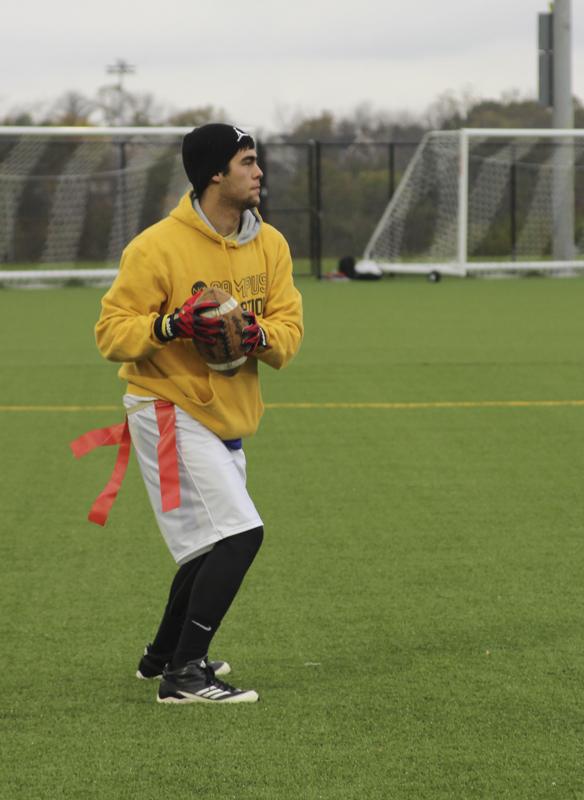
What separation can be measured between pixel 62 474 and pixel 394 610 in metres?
3.76

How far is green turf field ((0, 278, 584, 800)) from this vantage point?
14.5ft

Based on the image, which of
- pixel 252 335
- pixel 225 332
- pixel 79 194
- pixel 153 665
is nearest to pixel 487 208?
pixel 79 194

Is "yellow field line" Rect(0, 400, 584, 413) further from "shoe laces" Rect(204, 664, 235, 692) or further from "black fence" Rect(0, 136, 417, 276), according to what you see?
"black fence" Rect(0, 136, 417, 276)

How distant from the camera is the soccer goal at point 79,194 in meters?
32.0

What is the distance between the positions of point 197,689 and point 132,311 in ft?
4.11

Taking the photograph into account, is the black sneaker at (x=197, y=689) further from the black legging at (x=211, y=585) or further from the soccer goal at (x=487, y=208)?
the soccer goal at (x=487, y=208)

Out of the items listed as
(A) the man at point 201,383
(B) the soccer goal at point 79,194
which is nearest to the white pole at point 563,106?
(B) the soccer goal at point 79,194

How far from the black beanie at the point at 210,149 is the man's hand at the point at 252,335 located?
48 cm

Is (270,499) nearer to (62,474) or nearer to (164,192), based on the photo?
(62,474)

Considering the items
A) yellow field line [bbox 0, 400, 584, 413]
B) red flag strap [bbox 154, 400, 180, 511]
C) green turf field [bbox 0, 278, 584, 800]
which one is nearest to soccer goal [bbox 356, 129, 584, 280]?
yellow field line [bbox 0, 400, 584, 413]

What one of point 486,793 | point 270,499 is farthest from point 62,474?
point 486,793

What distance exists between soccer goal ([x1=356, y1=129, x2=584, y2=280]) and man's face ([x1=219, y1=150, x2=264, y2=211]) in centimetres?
2302

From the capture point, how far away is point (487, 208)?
33.9 metres

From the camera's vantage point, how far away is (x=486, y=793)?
13.7ft
